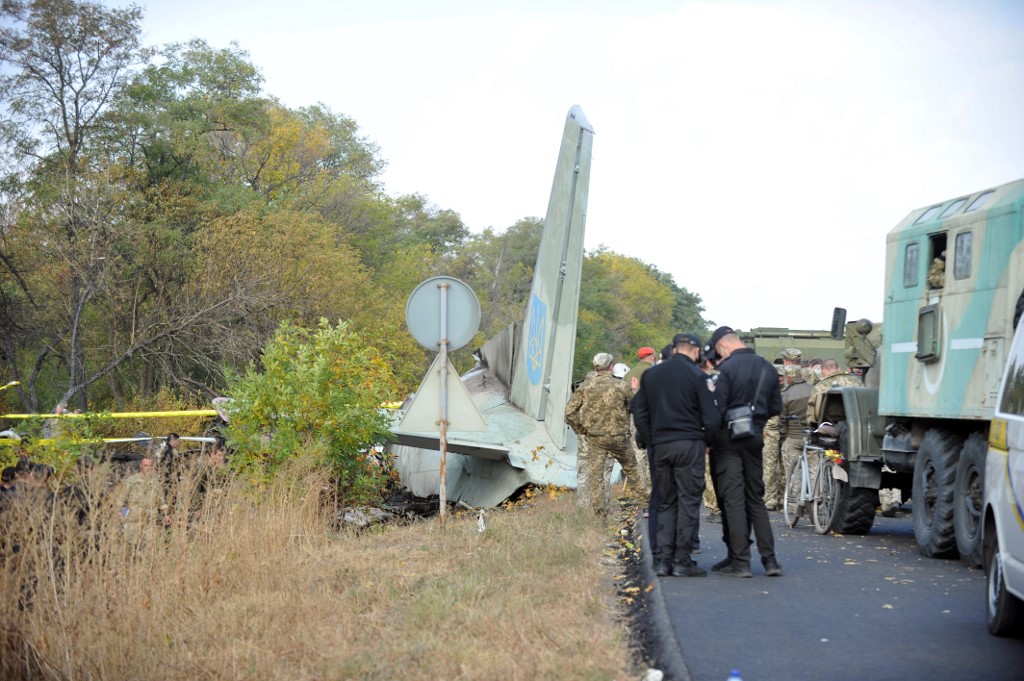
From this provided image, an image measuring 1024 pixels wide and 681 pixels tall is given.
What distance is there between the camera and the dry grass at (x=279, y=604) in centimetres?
653

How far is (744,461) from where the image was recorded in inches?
368

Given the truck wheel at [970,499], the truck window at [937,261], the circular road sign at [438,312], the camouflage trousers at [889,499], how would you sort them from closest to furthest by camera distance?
1. the truck wheel at [970,499]
2. the truck window at [937,261]
3. the circular road sign at [438,312]
4. the camouflage trousers at [889,499]

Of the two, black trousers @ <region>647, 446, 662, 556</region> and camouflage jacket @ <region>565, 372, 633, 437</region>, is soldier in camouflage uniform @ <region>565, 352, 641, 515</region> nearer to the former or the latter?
camouflage jacket @ <region>565, 372, 633, 437</region>

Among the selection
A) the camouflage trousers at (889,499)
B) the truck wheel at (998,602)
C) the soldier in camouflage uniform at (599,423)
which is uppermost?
the soldier in camouflage uniform at (599,423)

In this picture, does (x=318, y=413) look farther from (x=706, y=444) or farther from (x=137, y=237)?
(x=137, y=237)

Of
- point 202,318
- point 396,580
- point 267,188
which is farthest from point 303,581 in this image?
point 267,188

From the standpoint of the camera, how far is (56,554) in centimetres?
824

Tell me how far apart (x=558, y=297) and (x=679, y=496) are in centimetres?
642

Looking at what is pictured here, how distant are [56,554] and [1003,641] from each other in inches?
243

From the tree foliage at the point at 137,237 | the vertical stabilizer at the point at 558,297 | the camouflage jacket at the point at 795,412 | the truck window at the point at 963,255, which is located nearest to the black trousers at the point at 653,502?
the truck window at the point at 963,255

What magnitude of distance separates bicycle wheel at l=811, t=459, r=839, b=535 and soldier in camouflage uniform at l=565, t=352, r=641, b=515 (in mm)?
2100

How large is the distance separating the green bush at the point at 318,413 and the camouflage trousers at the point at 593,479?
3053 millimetres

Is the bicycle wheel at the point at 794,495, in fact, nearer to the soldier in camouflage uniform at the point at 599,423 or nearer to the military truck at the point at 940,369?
the military truck at the point at 940,369

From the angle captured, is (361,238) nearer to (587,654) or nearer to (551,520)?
(551,520)
